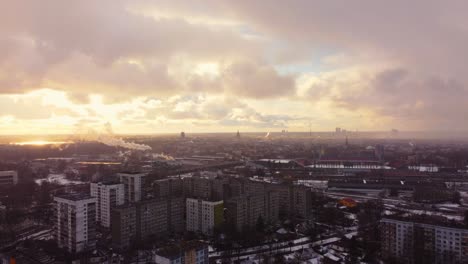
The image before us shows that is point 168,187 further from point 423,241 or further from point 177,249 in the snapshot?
point 423,241

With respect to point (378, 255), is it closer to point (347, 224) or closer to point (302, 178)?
point (347, 224)

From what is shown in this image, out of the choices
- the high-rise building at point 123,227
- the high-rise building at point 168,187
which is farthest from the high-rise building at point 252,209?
the high-rise building at point 168,187

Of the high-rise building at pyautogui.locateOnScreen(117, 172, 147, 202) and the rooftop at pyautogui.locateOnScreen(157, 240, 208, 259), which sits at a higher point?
the high-rise building at pyautogui.locateOnScreen(117, 172, 147, 202)

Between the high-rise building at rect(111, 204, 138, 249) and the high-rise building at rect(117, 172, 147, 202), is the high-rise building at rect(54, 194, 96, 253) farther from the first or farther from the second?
the high-rise building at rect(117, 172, 147, 202)

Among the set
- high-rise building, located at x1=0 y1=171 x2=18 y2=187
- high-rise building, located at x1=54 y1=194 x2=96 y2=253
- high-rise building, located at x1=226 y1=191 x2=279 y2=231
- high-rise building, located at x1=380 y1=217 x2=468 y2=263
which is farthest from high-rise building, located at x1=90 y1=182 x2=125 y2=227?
high-rise building, located at x1=0 y1=171 x2=18 y2=187

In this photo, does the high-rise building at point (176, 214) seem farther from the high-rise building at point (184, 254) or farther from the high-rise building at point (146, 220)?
the high-rise building at point (184, 254)
